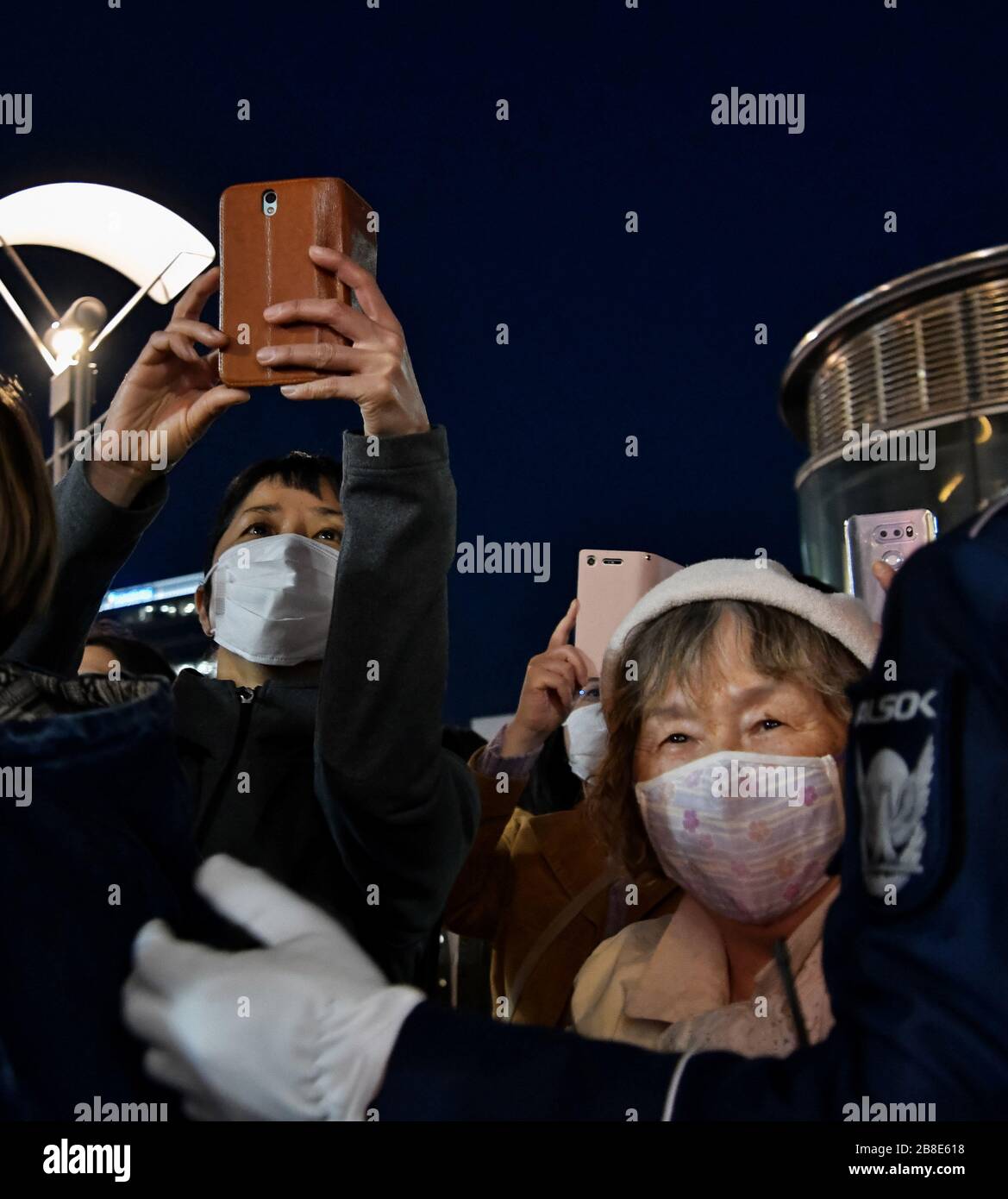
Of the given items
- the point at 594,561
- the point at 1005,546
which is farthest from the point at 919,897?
the point at 594,561

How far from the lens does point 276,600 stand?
2.45 meters

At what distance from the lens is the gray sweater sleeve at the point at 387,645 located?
74.5 inches

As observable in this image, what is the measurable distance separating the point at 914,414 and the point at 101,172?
3559 mm

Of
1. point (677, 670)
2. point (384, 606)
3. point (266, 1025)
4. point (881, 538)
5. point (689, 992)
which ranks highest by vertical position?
point (881, 538)

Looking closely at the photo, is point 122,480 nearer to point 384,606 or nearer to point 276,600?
point 276,600

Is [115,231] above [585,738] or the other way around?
above

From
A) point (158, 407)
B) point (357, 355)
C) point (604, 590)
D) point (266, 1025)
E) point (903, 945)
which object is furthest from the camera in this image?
point (604, 590)

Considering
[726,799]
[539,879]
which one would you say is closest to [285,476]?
[539,879]

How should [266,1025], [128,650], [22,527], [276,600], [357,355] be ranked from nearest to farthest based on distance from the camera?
[266,1025], [22,527], [357,355], [276,600], [128,650]

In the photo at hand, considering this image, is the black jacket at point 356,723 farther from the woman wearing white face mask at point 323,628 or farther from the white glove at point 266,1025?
the white glove at point 266,1025

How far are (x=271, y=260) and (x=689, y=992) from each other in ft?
4.25

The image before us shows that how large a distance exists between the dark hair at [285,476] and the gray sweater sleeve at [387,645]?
29.4 inches

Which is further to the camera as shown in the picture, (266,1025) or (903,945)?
(266,1025)

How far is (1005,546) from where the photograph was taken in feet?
3.07
